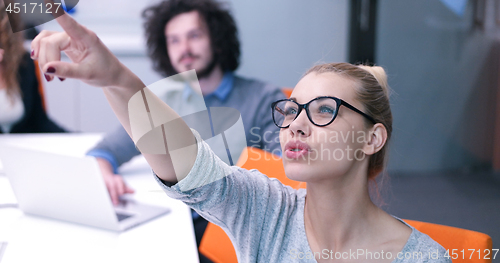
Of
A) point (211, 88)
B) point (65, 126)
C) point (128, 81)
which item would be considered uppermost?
point (128, 81)

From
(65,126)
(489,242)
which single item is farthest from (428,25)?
A: (65,126)

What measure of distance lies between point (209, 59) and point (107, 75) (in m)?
1.34

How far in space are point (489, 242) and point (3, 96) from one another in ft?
7.72

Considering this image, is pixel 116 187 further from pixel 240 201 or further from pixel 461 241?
pixel 461 241

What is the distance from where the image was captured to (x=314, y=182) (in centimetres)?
66

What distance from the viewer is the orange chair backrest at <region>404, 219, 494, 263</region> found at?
61cm

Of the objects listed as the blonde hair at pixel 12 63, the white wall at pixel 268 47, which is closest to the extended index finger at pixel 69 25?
the blonde hair at pixel 12 63

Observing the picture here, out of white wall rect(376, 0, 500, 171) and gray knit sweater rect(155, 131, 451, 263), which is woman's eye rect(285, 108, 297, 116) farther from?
white wall rect(376, 0, 500, 171)

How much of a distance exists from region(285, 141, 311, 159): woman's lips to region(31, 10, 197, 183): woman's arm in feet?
0.54

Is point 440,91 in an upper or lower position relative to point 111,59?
lower

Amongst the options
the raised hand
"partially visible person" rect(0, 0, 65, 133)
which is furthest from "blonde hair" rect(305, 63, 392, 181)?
"partially visible person" rect(0, 0, 65, 133)

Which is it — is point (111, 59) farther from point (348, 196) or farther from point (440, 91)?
point (440, 91)

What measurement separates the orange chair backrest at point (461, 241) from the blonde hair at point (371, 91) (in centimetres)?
16

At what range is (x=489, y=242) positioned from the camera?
0.61 meters
